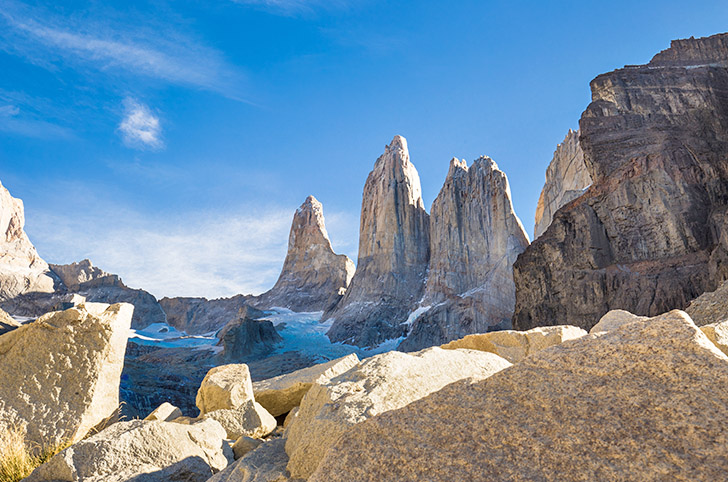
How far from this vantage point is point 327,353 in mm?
89625

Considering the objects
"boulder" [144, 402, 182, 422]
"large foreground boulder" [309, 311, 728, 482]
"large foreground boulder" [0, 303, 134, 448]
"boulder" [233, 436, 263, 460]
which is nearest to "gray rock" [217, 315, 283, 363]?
"boulder" [144, 402, 182, 422]

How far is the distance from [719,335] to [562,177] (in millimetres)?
86025

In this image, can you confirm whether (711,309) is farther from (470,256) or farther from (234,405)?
(470,256)

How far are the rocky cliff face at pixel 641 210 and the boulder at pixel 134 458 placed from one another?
4022 cm

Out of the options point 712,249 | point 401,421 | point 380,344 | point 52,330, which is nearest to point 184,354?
point 380,344

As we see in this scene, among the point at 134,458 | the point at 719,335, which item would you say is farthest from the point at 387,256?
the point at 134,458

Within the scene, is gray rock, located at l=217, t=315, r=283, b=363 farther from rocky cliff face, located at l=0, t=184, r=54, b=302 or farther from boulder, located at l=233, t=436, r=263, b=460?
boulder, located at l=233, t=436, r=263, b=460

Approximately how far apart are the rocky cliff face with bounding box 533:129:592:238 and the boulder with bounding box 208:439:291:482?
76.7 meters

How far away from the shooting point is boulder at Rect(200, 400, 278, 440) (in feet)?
22.4

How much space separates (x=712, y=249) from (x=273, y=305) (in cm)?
11709

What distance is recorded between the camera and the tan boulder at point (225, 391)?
7.39 metres

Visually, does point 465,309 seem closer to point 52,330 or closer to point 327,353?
point 327,353

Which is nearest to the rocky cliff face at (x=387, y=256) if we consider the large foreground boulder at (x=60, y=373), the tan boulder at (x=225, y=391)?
the tan boulder at (x=225, y=391)

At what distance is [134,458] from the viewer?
4.60m
